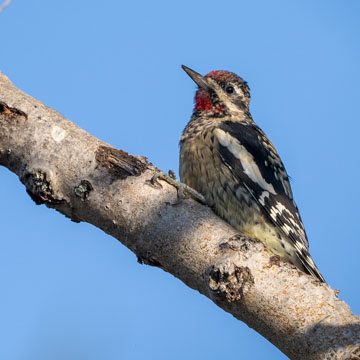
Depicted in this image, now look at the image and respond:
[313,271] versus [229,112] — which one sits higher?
[229,112]

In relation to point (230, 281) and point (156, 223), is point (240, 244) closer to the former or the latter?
point (230, 281)

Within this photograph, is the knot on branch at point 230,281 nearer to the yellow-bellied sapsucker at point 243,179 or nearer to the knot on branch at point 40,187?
the knot on branch at point 40,187

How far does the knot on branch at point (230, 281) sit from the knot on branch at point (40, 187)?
30.0 inches

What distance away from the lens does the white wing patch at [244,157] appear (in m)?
3.74

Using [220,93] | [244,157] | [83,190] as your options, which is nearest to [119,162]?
[83,190]

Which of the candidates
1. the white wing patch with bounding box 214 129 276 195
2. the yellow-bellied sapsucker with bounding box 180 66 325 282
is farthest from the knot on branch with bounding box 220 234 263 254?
the white wing patch with bounding box 214 129 276 195

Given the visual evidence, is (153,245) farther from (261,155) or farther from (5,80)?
(261,155)

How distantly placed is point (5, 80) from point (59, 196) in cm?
74

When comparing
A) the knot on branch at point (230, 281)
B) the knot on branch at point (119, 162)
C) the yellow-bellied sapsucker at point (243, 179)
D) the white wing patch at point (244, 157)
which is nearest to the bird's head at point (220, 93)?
the yellow-bellied sapsucker at point (243, 179)

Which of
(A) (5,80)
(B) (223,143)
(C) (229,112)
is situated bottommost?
(A) (5,80)

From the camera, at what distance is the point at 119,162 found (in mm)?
2441

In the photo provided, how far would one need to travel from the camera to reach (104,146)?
96.3 inches

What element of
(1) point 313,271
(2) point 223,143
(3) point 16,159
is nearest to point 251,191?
(2) point 223,143

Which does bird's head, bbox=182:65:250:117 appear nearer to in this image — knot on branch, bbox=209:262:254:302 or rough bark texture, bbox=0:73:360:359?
rough bark texture, bbox=0:73:360:359
